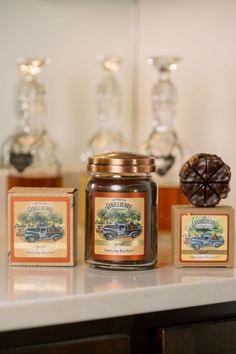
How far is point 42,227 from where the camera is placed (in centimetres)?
112

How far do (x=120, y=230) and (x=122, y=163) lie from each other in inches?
3.8

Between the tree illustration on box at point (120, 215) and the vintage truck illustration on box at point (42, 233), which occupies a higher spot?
the tree illustration on box at point (120, 215)

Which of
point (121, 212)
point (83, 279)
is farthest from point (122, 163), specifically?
point (83, 279)

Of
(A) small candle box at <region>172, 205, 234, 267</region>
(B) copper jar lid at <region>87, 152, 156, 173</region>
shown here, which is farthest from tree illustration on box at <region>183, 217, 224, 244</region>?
(B) copper jar lid at <region>87, 152, 156, 173</region>

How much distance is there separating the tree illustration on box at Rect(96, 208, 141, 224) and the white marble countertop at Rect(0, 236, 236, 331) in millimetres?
75

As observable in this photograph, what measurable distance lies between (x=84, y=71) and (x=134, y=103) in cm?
15

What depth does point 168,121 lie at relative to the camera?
1.46 meters

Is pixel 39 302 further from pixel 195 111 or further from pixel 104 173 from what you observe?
pixel 195 111

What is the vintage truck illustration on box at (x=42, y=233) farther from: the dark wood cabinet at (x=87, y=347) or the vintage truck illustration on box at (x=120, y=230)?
the dark wood cabinet at (x=87, y=347)

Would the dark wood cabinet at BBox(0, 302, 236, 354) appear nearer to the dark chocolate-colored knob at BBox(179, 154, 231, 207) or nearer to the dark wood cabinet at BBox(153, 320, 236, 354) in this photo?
the dark wood cabinet at BBox(153, 320, 236, 354)

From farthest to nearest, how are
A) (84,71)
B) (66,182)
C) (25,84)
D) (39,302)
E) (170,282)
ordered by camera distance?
(84,71), (66,182), (25,84), (170,282), (39,302)

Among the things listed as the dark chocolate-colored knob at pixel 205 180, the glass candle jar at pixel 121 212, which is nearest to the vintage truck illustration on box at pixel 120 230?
the glass candle jar at pixel 121 212

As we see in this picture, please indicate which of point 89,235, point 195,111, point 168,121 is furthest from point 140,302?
point 195,111

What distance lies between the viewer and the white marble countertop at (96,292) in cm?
92
